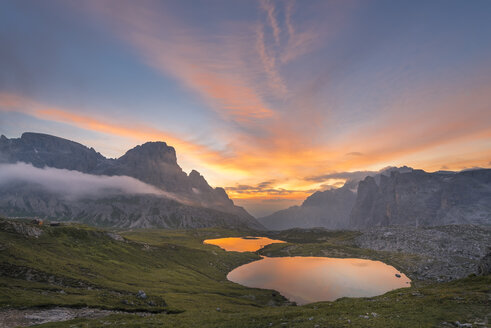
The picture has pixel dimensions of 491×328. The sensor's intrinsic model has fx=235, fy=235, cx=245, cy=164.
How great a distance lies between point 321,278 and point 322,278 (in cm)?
46

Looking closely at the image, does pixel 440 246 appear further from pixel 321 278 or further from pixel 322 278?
pixel 321 278

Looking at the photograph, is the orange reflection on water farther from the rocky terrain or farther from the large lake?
the rocky terrain

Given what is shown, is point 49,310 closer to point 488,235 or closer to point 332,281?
point 332,281

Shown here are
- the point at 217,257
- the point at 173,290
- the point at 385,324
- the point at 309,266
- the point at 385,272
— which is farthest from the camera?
the point at 217,257

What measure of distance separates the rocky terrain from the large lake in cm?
1530

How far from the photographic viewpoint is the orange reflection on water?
87.6 meters

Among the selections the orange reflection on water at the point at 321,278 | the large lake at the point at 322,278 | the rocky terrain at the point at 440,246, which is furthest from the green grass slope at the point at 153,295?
the rocky terrain at the point at 440,246

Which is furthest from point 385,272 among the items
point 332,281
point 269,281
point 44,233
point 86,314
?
point 44,233

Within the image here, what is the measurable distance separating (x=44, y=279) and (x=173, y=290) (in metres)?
32.9

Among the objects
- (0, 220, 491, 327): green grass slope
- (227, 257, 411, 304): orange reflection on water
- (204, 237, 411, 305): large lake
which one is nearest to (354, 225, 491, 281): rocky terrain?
(204, 237, 411, 305): large lake

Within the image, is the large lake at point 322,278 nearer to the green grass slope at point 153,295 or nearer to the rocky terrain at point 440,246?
the green grass slope at point 153,295

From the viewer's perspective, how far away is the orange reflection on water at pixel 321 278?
87.6 meters

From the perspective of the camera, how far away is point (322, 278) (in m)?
107

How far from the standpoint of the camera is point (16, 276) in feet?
156
